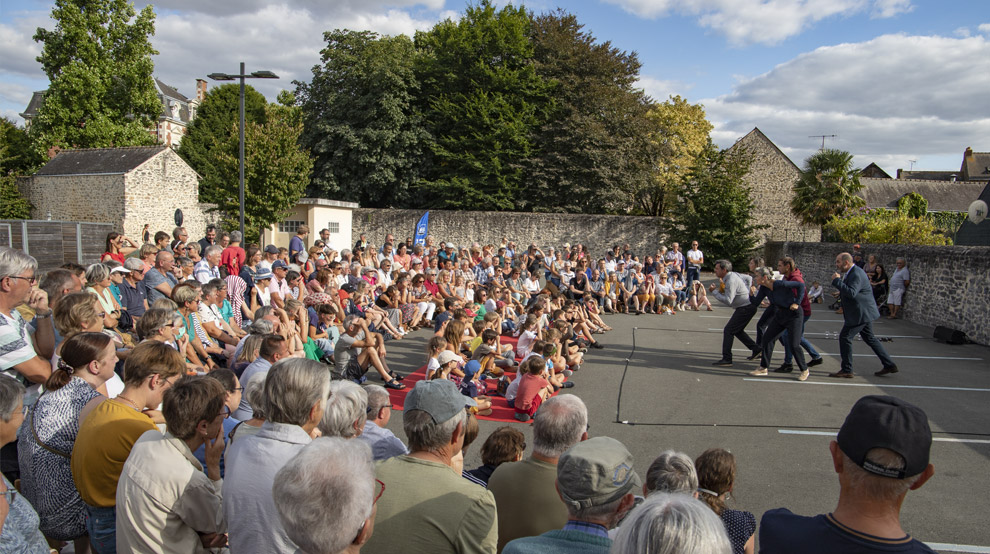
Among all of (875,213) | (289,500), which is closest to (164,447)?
(289,500)

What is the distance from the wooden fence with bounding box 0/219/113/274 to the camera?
1502 cm

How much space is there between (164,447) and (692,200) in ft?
89.9

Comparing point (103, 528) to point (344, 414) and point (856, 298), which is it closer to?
point (344, 414)

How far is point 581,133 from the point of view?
32.8m

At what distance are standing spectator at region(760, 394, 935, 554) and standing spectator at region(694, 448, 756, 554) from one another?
1109 mm

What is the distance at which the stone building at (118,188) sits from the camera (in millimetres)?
31875

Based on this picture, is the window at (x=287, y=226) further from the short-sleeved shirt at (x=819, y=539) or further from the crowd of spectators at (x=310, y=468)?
the short-sleeved shirt at (x=819, y=539)

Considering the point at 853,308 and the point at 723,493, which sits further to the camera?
the point at 853,308

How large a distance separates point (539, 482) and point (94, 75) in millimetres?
43901

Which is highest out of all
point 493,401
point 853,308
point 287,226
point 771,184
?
point 771,184

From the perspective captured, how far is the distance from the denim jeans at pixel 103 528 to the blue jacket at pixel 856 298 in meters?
9.29

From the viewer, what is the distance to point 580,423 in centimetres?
297

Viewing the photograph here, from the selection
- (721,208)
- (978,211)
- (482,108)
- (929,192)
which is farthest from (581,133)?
(929,192)

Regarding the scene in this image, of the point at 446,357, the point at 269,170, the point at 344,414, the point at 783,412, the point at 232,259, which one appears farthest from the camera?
the point at 269,170
